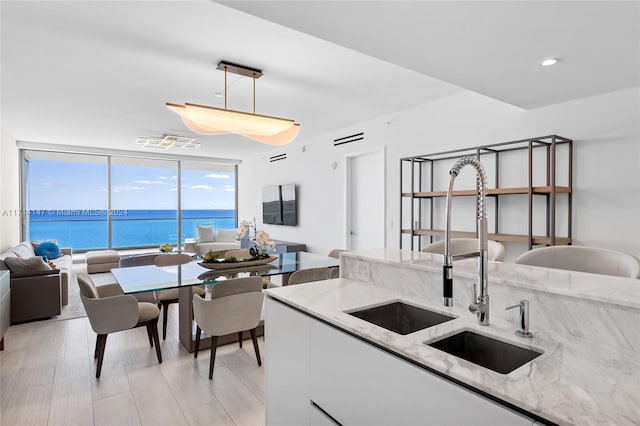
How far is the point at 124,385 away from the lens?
2557 millimetres

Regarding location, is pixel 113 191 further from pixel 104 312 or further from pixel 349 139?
pixel 104 312

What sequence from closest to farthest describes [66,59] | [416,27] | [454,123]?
[416,27]
[66,59]
[454,123]

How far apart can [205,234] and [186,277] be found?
224 inches

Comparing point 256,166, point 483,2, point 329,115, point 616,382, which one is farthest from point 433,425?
point 256,166

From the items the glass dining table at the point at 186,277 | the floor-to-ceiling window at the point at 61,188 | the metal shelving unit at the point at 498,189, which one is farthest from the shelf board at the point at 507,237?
the floor-to-ceiling window at the point at 61,188

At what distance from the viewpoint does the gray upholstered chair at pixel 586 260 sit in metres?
2.02

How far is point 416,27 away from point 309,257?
293 centimetres

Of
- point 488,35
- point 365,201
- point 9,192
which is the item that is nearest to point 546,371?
point 488,35

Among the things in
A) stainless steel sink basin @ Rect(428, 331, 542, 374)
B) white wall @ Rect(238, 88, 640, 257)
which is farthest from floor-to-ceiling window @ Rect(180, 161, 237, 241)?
stainless steel sink basin @ Rect(428, 331, 542, 374)

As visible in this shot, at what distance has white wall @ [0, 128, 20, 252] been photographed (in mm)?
5473

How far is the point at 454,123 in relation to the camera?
4055mm

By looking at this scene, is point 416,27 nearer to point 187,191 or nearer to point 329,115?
point 329,115

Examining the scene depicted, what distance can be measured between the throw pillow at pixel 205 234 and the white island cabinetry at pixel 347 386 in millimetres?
7098

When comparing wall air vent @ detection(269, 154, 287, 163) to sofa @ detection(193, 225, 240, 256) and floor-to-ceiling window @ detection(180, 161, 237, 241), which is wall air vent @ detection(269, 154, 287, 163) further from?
floor-to-ceiling window @ detection(180, 161, 237, 241)
